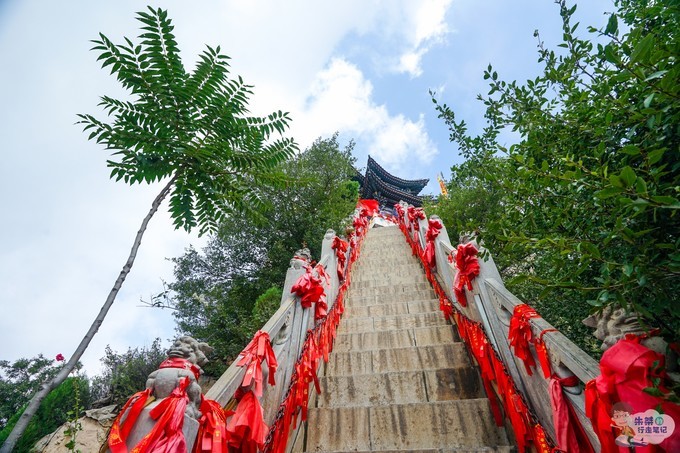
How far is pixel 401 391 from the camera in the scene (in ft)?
10.7

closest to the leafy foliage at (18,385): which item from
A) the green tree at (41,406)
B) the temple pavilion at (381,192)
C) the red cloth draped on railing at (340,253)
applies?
the green tree at (41,406)

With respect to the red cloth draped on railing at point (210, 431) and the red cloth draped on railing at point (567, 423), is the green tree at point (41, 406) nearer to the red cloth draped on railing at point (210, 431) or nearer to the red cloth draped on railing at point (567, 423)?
the red cloth draped on railing at point (210, 431)

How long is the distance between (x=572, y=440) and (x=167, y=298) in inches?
380

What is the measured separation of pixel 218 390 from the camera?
1.92 m

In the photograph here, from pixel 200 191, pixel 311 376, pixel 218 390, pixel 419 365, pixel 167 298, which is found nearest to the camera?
pixel 218 390

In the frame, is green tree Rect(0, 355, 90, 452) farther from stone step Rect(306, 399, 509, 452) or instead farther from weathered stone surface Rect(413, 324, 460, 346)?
weathered stone surface Rect(413, 324, 460, 346)

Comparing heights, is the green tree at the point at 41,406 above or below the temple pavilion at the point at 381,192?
below

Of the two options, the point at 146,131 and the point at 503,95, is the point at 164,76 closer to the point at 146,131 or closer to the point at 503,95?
the point at 146,131

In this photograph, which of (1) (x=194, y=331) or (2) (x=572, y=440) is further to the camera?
(1) (x=194, y=331)

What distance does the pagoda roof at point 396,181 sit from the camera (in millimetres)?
30578

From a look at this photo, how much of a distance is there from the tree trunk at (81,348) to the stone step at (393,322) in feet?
11.2

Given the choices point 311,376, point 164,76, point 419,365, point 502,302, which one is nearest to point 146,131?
point 164,76

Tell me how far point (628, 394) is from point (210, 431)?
2056 mm

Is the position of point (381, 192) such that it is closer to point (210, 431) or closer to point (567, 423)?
point (567, 423)
